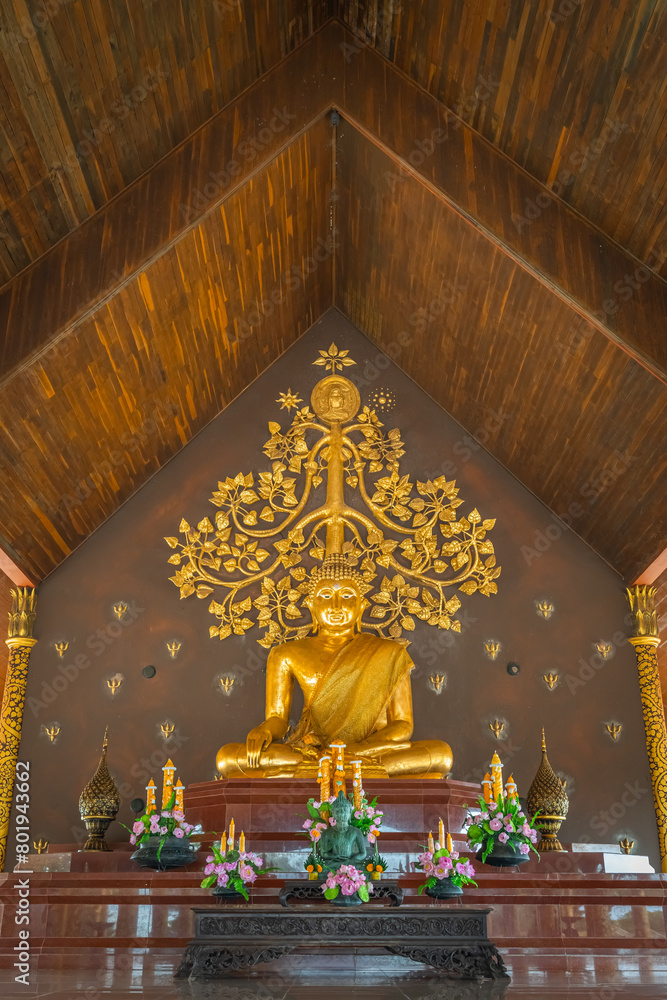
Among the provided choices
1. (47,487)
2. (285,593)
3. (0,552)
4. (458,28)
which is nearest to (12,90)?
(458,28)

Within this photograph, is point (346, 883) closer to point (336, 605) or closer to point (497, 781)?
point (497, 781)

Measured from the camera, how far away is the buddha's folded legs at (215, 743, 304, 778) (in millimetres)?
5523

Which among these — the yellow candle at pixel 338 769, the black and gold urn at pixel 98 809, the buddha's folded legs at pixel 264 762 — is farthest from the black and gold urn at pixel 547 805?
the black and gold urn at pixel 98 809

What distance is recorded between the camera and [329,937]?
3.31m

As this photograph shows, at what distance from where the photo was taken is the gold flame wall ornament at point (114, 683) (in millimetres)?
6691

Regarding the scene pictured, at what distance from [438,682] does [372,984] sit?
347 centimetres

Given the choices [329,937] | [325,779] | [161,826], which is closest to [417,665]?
[161,826]

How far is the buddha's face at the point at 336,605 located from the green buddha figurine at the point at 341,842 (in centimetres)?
272

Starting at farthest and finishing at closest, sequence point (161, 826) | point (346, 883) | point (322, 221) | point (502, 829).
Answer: point (322, 221) → point (161, 826) → point (502, 829) → point (346, 883)

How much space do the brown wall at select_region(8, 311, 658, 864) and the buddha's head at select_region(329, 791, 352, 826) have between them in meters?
2.86

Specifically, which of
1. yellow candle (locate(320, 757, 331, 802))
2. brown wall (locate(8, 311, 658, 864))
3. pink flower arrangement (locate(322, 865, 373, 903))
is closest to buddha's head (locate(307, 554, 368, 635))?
brown wall (locate(8, 311, 658, 864))

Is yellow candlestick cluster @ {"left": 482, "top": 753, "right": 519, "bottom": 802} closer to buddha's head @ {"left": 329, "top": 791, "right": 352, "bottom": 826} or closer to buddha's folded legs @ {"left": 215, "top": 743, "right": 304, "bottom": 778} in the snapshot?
buddha's head @ {"left": 329, "top": 791, "right": 352, "bottom": 826}

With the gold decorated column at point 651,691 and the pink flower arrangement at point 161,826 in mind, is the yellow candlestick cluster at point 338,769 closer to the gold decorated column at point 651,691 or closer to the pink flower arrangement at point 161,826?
the pink flower arrangement at point 161,826

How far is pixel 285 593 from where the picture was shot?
6973 millimetres
